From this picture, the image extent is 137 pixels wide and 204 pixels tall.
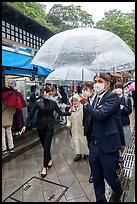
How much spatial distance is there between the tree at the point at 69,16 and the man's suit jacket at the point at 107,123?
106ft

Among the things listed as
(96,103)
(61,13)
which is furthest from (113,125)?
(61,13)

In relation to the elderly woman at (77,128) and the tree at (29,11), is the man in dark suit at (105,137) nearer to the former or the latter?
the elderly woman at (77,128)

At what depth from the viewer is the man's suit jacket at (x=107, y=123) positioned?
8.59 ft

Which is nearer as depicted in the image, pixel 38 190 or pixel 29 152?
pixel 38 190

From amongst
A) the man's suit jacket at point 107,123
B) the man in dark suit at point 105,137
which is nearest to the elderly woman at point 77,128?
the man in dark suit at point 105,137

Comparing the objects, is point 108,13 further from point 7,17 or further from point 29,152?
point 29,152

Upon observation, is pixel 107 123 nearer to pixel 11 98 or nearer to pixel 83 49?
pixel 83 49

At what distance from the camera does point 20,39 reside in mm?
8750

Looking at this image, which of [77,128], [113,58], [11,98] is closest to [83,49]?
[113,58]

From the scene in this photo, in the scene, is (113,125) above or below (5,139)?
above

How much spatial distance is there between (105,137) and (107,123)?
186 mm

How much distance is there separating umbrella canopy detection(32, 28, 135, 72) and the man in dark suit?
76 cm

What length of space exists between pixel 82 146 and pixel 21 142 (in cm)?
216

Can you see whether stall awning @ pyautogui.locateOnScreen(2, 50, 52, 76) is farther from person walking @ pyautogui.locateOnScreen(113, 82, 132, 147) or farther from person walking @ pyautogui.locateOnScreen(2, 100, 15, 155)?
person walking @ pyautogui.locateOnScreen(113, 82, 132, 147)
